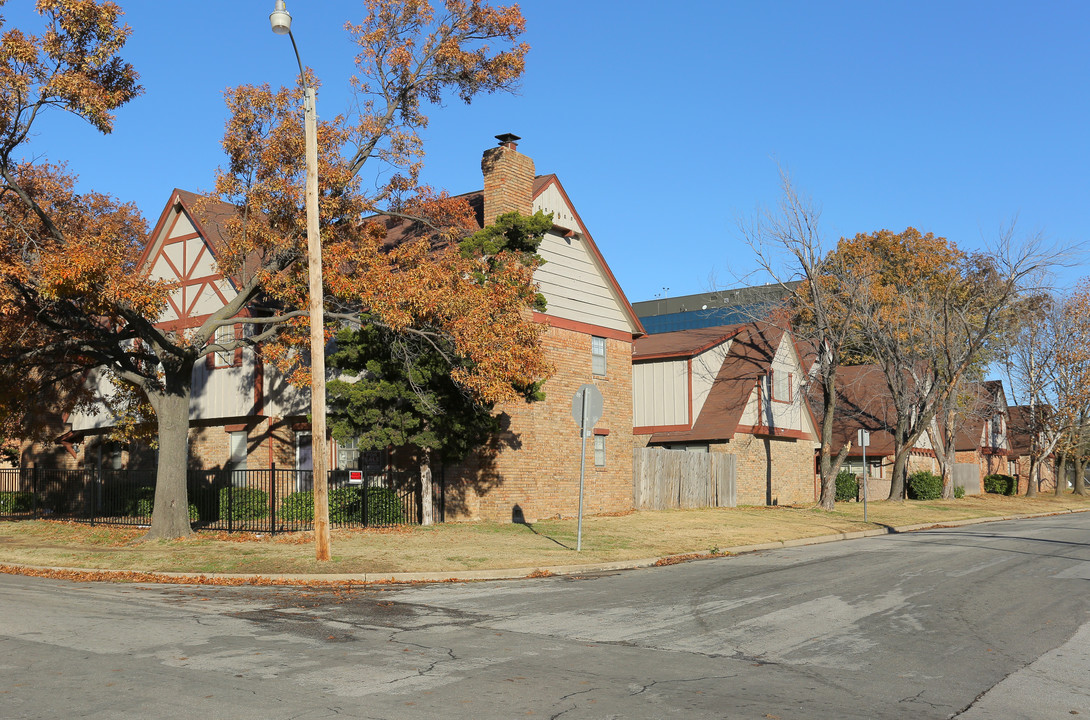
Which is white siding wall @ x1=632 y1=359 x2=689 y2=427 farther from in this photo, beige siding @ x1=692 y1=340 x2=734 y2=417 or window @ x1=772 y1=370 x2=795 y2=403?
window @ x1=772 y1=370 x2=795 y2=403

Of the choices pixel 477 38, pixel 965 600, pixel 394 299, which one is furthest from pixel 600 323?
pixel 965 600

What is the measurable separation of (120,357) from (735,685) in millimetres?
17764

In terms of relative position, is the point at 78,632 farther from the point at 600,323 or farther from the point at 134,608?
the point at 600,323

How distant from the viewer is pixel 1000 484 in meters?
58.0

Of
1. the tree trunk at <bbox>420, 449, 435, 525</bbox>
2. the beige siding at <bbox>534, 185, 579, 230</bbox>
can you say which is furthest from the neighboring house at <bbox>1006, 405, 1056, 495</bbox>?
the tree trunk at <bbox>420, 449, 435, 525</bbox>

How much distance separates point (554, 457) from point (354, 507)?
590cm

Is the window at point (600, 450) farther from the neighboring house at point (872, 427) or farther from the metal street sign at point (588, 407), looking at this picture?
the neighboring house at point (872, 427)

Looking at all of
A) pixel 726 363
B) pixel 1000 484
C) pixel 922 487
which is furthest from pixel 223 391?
pixel 1000 484

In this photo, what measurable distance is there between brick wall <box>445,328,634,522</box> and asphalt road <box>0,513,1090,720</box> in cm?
989

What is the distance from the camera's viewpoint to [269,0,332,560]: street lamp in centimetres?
1548

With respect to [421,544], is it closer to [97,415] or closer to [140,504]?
[140,504]

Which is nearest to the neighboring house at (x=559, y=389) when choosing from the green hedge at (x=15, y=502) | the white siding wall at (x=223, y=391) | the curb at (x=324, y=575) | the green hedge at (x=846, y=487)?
the curb at (x=324, y=575)

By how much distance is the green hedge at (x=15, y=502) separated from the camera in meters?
31.3

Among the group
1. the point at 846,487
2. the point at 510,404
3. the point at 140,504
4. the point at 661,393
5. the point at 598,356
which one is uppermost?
the point at 598,356
